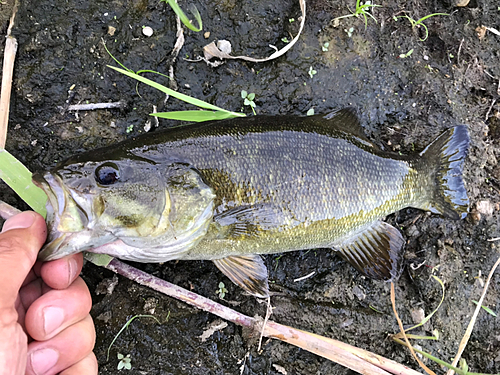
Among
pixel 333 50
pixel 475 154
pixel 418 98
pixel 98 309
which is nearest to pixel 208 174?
pixel 98 309

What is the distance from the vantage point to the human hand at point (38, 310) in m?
1.69

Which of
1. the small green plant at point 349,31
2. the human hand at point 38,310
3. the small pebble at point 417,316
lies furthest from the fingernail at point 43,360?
the small green plant at point 349,31

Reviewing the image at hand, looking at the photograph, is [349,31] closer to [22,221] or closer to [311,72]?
[311,72]

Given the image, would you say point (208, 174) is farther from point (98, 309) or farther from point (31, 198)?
point (98, 309)

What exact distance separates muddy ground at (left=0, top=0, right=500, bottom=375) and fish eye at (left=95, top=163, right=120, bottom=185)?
0.85 meters

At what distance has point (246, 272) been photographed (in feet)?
7.97

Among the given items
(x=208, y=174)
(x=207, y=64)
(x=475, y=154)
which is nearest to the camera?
(x=208, y=174)

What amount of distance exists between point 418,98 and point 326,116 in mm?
1044

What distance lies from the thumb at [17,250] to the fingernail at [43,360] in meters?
0.47

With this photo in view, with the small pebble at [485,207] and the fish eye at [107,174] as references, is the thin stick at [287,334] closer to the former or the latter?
the fish eye at [107,174]

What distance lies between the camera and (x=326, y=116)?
2.55 m

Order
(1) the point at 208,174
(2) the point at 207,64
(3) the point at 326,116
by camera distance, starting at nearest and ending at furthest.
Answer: (1) the point at 208,174 → (3) the point at 326,116 → (2) the point at 207,64

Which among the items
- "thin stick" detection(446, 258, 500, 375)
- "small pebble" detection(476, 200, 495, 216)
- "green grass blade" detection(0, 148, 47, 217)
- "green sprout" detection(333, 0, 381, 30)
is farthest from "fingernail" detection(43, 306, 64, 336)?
"small pebble" detection(476, 200, 495, 216)

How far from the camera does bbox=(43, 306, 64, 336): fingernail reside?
6.45 feet
